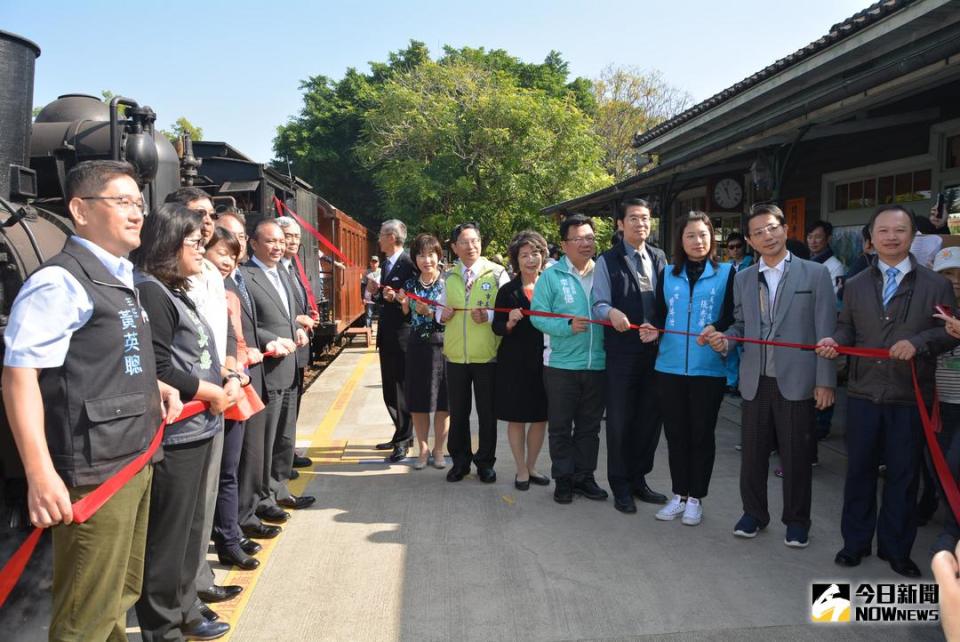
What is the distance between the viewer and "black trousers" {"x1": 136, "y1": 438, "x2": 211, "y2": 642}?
9.18ft

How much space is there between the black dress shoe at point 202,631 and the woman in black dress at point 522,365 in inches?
98.4

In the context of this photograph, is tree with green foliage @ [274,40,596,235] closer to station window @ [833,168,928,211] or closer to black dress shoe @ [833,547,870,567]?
station window @ [833,168,928,211]

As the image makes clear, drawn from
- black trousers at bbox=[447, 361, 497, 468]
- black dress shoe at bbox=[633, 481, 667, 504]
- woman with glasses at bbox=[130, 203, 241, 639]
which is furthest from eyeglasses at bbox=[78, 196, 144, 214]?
black dress shoe at bbox=[633, 481, 667, 504]

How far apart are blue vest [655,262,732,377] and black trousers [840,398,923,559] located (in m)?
0.86

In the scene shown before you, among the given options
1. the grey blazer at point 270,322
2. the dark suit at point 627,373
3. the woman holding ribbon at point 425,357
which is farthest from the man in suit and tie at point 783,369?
the grey blazer at point 270,322

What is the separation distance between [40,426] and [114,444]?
0.24m

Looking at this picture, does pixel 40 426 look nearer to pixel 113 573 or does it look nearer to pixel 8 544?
pixel 113 573

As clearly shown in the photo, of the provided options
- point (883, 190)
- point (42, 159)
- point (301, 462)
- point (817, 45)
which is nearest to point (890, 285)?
point (301, 462)

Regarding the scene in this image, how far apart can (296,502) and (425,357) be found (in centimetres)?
152

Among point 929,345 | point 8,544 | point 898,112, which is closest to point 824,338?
point 929,345

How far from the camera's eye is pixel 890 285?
3746 millimetres

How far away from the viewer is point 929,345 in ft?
11.6

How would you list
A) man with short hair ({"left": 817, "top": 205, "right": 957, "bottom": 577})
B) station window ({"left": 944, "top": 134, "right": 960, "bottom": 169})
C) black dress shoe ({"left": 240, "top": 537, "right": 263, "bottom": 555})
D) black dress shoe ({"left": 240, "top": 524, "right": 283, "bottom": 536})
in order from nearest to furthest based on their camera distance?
1. man with short hair ({"left": 817, "top": 205, "right": 957, "bottom": 577})
2. black dress shoe ({"left": 240, "top": 537, "right": 263, "bottom": 555})
3. black dress shoe ({"left": 240, "top": 524, "right": 283, "bottom": 536})
4. station window ({"left": 944, "top": 134, "right": 960, "bottom": 169})

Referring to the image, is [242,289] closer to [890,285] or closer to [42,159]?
[42,159]
